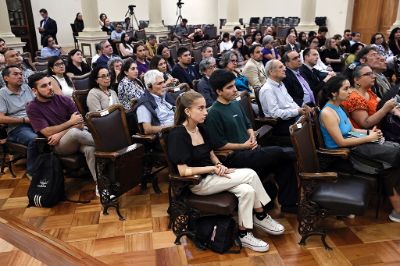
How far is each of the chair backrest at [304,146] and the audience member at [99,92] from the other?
1771mm

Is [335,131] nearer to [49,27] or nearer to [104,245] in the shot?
[104,245]

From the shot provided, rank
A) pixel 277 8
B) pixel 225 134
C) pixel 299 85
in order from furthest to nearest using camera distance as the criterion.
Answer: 1. pixel 277 8
2. pixel 299 85
3. pixel 225 134

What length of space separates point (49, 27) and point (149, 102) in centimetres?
866

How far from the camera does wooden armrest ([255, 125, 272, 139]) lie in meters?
2.96

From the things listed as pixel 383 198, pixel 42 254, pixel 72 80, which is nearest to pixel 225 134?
pixel 383 198

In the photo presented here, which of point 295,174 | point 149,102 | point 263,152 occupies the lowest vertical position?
point 295,174

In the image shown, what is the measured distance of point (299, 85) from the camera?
376 centimetres

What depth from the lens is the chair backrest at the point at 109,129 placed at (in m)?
→ 2.67

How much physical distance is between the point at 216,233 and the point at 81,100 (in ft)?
5.93

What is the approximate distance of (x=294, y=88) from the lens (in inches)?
147

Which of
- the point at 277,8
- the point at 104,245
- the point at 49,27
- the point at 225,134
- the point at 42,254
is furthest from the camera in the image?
the point at 277,8

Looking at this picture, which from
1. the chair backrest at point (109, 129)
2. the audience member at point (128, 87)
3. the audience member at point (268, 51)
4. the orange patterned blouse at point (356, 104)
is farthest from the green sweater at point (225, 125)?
the audience member at point (268, 51)

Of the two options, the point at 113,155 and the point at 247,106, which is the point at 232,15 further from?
the point at 113,155

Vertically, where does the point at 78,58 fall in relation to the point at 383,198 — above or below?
above
